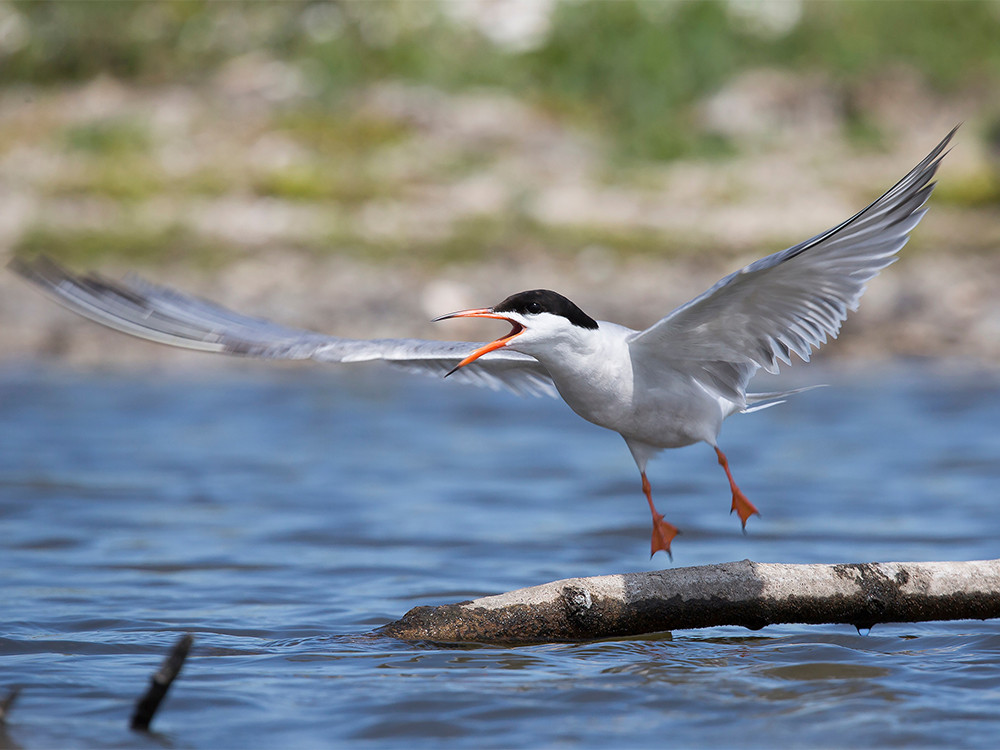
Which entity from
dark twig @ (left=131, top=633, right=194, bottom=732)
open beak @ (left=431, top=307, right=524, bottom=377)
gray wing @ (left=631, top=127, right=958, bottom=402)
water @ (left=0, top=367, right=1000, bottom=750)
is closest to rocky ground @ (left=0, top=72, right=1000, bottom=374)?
water @ (left=0, top=367, right=1000, bottom=750)

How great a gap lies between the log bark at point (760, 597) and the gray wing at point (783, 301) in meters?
0.86

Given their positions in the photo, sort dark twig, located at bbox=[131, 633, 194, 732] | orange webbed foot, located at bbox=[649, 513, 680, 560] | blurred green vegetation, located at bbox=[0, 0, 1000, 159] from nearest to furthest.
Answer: dark twig, located at bbox=[131, 633, 194, 732], orange webbed foot, located at bbox=[649, 513, 680, 560], blurred green vegetation, located at bbox=[0, 0, 1000, 159]

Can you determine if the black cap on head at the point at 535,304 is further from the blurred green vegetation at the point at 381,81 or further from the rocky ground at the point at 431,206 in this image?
the blurred green vegetation at the point at 381,81

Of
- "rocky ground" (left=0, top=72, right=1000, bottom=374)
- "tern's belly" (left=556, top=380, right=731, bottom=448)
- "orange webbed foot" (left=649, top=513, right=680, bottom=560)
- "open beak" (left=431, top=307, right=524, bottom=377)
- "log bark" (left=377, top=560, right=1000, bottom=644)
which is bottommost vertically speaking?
"log bark" (left=377, top=560, right=1000, bottom=644)

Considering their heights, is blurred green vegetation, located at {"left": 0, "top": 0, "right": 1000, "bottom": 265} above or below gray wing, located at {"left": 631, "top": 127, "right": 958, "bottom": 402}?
above

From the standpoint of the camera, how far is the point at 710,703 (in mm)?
4625

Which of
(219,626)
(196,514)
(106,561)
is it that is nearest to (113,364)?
(196,514)

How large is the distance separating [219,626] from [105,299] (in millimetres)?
1629

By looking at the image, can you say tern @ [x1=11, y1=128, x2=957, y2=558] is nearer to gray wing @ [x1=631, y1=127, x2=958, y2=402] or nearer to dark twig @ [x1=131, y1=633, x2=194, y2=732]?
gray wing @ [x1=631, y1=127, x2=958, y2=402]

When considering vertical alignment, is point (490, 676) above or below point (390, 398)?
below

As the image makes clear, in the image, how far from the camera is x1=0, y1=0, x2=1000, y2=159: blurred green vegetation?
18.0 m

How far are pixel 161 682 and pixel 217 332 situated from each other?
192cm

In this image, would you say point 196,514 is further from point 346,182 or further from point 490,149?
point 490,149

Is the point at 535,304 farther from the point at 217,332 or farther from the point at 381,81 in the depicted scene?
the point at 381,81
